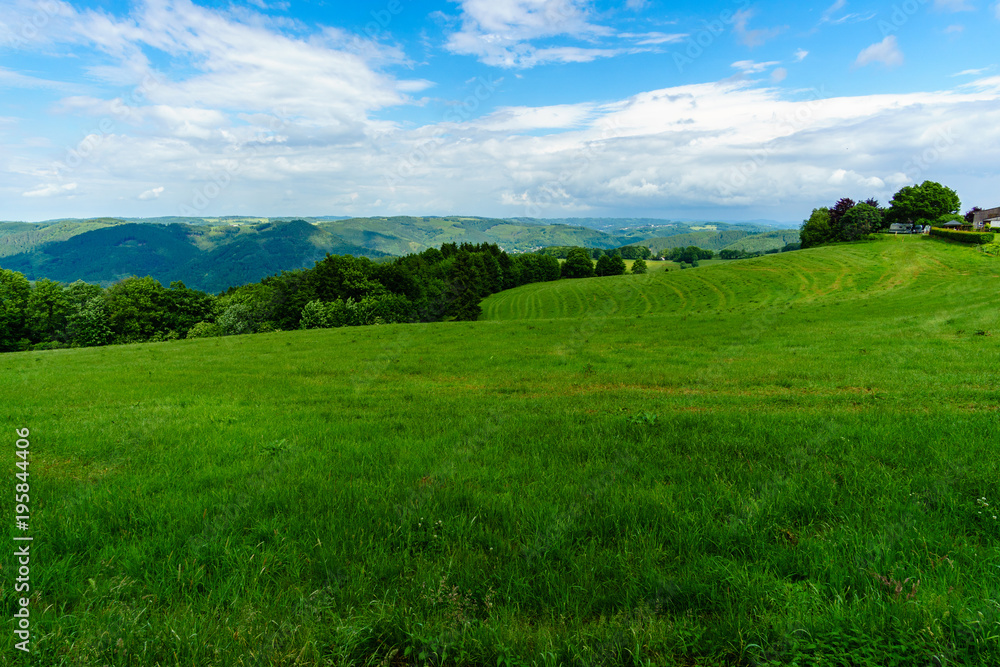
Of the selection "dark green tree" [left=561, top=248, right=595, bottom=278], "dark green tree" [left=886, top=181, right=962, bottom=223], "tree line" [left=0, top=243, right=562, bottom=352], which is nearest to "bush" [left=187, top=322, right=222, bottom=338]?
"tree line" [left=0, top=243, right=562, bottom=352]

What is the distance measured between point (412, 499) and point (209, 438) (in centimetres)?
495

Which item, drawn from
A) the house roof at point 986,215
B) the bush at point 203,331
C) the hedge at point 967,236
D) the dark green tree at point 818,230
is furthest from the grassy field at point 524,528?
the house roof at point 986,215

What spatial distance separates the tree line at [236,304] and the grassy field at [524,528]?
69578mm

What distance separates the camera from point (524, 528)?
15.0ft

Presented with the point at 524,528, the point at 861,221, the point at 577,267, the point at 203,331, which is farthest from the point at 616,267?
the point at 524,528

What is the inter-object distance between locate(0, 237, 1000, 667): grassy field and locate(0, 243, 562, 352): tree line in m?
69.6

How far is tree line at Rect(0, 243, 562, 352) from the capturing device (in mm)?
73938

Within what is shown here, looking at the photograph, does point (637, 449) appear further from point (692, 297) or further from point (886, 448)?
point (692, 297)

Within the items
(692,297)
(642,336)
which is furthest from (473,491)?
(692,297)

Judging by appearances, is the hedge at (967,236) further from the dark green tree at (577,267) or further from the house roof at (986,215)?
the dark green tree at (577,267)

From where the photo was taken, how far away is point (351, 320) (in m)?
75.1

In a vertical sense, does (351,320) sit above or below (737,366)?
below

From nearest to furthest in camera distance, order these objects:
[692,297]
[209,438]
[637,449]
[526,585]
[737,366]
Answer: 1. [526,585]
2. [637,449]
3. [209,438]
4. [737,366]
5. [692,297]

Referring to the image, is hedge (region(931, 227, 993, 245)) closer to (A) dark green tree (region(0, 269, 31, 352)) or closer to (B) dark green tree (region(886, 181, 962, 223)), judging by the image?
(B) dark green tree (region(886, 181, 962, 223))
